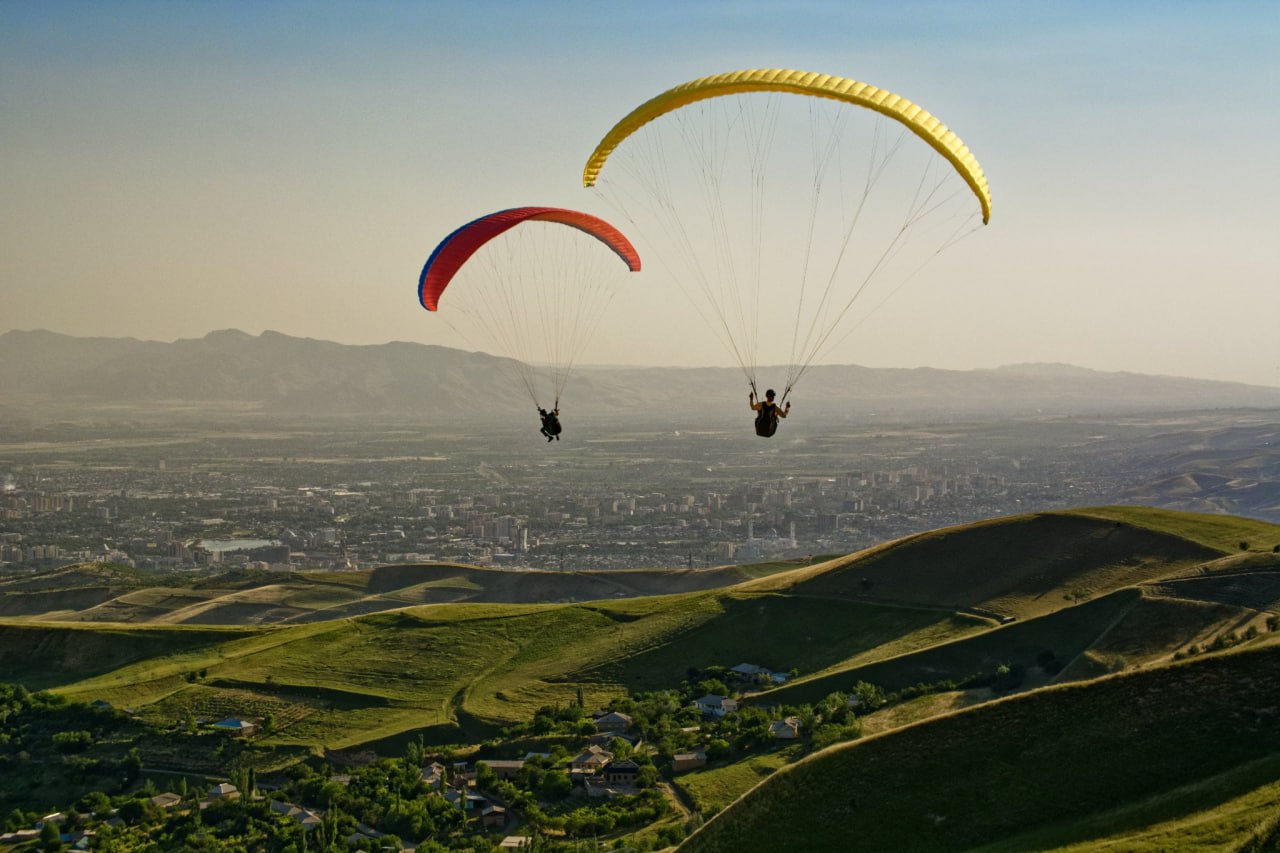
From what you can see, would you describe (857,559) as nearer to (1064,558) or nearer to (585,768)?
(1064,558)

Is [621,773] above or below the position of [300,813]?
above

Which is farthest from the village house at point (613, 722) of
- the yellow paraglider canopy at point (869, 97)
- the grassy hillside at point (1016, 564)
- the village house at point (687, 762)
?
the yellow paraglider canopy at point (869, 97)

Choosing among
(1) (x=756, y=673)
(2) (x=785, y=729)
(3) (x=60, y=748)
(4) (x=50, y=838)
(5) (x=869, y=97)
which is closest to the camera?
(5) (x=869, y=97)

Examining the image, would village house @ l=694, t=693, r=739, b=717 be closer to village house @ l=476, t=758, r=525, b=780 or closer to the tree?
village house @ l=476, t=758, r=525, b=780

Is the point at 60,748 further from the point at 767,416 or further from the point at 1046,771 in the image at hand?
the point at 1046,771

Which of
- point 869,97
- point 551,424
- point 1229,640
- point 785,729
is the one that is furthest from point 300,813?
point 1229,640

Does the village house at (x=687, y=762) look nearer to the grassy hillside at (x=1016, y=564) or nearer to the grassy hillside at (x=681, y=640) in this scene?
the grassy hillside at (x=681, y=640)
